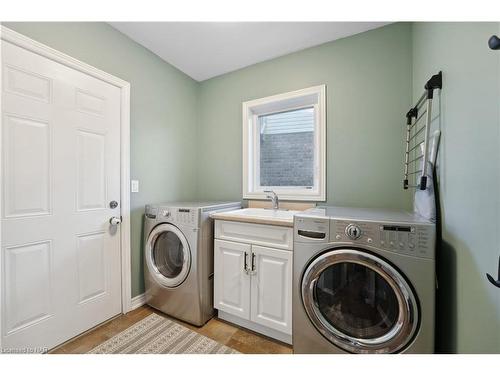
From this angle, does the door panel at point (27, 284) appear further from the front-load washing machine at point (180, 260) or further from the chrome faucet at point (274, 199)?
the chrome faucet at point (274, 199)

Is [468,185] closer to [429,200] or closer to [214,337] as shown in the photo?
→ [429,200]

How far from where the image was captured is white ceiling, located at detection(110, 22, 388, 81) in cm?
162

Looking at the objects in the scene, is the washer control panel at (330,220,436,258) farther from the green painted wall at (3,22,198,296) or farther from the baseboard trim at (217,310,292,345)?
the green painted wall at (3,22,198,296)

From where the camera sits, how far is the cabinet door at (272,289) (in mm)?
1339

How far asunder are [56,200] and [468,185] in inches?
89.6

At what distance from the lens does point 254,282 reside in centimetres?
145

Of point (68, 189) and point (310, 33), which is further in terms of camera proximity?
point (310, 33)

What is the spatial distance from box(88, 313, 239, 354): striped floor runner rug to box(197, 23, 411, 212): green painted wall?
1.51 m

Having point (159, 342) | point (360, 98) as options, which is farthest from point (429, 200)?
point (159, 342)

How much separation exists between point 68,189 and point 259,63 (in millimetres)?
2056
